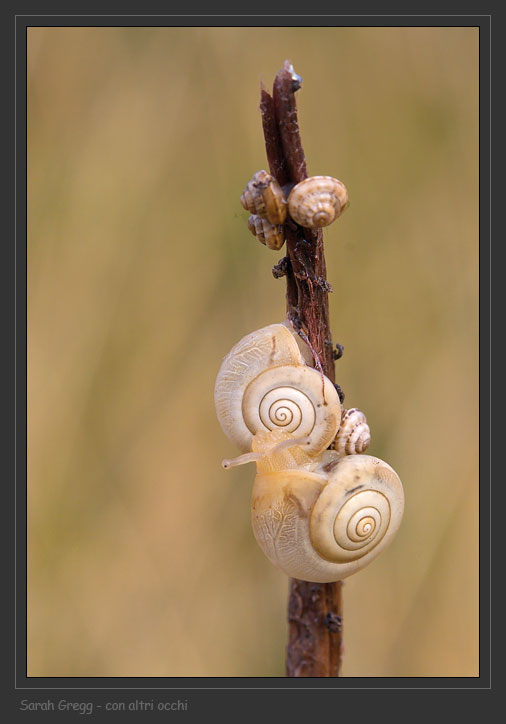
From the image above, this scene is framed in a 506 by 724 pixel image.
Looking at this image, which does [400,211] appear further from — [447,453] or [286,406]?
[286,406]

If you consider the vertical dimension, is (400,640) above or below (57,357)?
below

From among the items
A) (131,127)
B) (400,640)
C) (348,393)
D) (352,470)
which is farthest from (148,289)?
(400,640)

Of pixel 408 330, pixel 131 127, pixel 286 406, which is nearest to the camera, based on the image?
pixel 286 406

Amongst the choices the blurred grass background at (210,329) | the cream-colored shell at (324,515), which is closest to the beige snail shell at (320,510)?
the cream-colored shell at (324,515)

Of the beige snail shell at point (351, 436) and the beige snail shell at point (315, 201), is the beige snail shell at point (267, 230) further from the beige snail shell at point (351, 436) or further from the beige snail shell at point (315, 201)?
the beige snail shell at point (351, 436)

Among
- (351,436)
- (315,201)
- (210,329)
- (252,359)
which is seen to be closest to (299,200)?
(315,201)

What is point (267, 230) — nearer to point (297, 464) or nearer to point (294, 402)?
point (294, 402)
